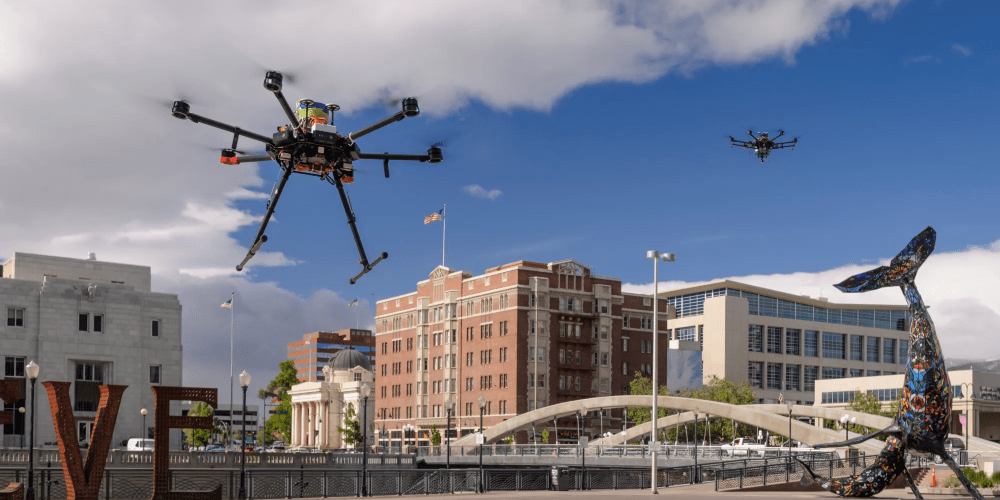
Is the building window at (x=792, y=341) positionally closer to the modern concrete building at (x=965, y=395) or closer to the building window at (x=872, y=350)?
the building window at (x=872, y=350)

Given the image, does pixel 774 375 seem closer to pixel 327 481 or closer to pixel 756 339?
pixel 756 339

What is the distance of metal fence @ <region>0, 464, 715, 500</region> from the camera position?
4291 cm

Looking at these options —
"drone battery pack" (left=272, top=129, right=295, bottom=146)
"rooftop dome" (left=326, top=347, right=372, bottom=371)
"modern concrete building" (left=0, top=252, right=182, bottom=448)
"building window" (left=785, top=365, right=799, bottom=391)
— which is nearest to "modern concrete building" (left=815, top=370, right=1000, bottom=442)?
"building window" (left=785, top=365, right=799, bottom=391)

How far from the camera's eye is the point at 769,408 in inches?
3971

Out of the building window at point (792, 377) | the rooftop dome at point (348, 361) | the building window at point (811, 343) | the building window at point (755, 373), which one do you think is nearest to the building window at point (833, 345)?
the building window at point (811, 343)

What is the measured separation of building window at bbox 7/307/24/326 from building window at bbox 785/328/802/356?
4730 inches

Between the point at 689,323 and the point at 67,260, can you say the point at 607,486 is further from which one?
the point at 689,323

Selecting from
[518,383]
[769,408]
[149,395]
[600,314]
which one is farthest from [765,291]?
[149,395]

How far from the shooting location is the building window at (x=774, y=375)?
17050cm

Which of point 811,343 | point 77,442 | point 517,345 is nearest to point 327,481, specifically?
point 77,442

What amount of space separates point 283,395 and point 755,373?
79.8 m

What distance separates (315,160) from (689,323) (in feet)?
486

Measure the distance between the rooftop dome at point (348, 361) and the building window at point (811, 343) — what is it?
7235 centimetres

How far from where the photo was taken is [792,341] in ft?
572
